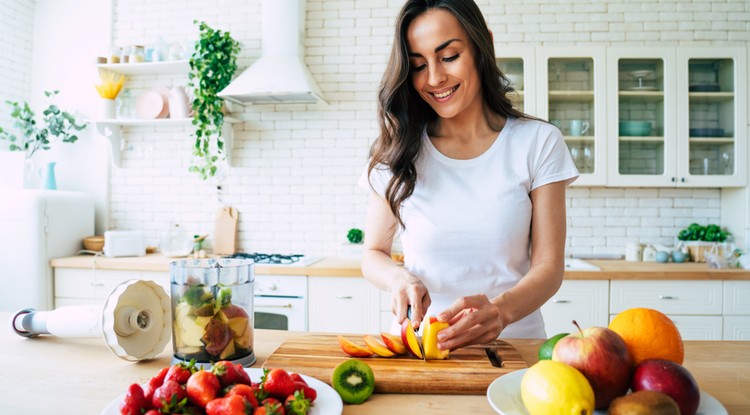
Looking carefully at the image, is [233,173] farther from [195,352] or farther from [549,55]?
[195,352]

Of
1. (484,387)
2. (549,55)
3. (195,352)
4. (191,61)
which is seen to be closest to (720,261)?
(549,55)

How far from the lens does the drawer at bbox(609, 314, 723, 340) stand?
3170mm

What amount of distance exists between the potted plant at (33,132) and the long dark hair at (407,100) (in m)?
3.13

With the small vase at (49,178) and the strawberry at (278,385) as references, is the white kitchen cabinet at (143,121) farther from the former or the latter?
the strawberry at (278,385)

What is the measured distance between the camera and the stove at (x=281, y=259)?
11.0ft

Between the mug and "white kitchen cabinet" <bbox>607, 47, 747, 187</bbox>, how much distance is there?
163 mm

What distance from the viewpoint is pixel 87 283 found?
3525 millimetres

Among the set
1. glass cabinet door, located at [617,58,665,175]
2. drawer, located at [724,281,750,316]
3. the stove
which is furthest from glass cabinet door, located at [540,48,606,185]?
the stove

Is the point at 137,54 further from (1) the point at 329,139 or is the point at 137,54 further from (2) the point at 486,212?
(2) the point at 486,212

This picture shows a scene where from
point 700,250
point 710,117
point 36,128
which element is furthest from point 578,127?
Answer: point 36,128

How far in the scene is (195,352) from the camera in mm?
1173

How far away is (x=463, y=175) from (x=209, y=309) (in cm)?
84

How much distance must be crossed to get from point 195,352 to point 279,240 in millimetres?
2842

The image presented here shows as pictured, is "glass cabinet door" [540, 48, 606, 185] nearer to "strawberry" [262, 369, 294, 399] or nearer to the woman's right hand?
the woman's right hand
